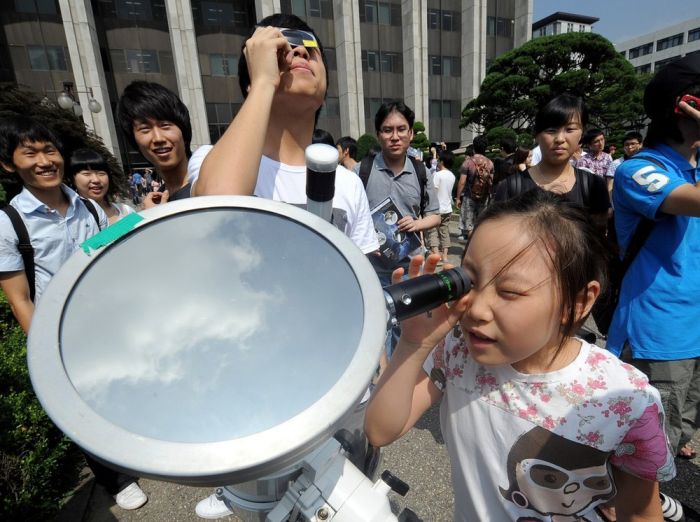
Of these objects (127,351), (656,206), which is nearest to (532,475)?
(127,351)

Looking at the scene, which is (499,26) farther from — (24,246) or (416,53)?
(24,246)

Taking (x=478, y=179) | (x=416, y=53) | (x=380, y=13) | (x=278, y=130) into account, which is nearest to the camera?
(x=278, y=130)

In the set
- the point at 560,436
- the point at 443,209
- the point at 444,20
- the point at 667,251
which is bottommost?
the point at 443,209

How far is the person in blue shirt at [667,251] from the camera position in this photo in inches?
60.6

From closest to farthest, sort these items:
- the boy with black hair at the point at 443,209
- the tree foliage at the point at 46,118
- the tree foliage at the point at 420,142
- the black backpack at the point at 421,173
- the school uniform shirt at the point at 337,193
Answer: the school uniform shirt at the point at 337,193 < the black backpack at the point at 421,173 < the boy with black hair at the point at 443,209 < the tree foliage at the point at 46,118 < the tree foliage at the point at 420,142

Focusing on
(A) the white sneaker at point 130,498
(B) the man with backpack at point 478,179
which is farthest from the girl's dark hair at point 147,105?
(B) the man with backpack at point 478,179

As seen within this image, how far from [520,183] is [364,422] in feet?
6.44

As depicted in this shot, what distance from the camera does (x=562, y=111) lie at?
7.70 feet

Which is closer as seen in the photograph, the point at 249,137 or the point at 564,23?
the point at 249,137

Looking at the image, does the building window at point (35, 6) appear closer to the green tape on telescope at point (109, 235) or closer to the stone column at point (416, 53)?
the stone column at point (416, 53)

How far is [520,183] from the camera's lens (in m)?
2.45

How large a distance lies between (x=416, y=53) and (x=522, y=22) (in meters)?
8.94

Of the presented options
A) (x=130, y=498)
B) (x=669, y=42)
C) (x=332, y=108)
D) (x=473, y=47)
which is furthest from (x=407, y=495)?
(x=669, y=42)

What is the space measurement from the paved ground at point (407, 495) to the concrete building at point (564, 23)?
197ft
